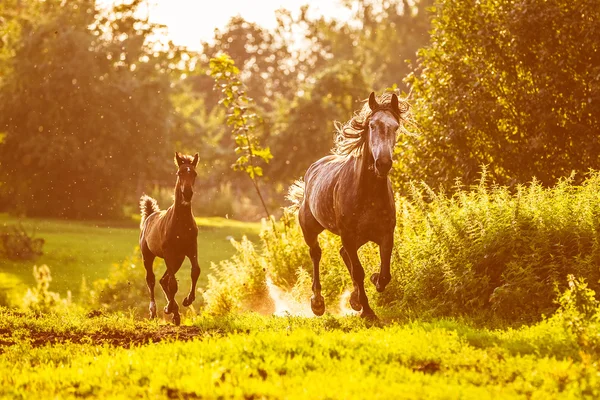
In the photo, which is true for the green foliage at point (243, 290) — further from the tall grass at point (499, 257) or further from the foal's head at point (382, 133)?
the foal's head at point (382, 133)

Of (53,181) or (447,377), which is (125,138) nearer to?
(53,181)

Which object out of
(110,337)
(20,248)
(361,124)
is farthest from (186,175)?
(20,248)

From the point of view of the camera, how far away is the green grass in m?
24.2

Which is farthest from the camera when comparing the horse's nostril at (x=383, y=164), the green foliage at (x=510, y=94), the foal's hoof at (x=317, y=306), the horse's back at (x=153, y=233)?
the green foliage at (x=510, y=94)

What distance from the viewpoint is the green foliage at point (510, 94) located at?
14.8 metres

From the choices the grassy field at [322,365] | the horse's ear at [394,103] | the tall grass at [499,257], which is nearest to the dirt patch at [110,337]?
the grassy field at [322,365]

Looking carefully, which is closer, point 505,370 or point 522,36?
point 505,370

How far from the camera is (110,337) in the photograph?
9992mm

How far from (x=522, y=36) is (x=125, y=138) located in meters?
31.8

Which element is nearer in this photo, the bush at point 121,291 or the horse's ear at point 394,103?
the horse's ear at point 394,103

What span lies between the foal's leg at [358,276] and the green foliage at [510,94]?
5.53 metres

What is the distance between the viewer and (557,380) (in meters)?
6.79

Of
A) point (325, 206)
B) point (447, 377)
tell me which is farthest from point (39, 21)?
point (447, 377)

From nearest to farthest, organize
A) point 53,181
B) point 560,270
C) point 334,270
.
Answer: point 560,270, point 334,270, point 53,181
